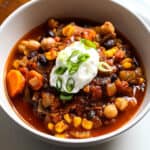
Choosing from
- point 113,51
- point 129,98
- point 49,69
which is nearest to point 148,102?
point 129,98

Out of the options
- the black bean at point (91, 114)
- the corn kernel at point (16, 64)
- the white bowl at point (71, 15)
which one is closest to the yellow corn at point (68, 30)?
the white bowl at point (71, 15)

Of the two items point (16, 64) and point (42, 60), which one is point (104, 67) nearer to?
point (42, 60)

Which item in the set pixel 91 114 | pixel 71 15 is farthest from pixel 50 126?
pixel 71 15

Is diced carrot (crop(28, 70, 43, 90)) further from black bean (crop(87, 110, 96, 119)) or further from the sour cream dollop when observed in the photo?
black bean (crop(87, 110, 96, 119))

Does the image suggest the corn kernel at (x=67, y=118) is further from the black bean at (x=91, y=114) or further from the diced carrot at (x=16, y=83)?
the diced carrot at (x=16, y=83)

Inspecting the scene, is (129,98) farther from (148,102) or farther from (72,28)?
(72,28)

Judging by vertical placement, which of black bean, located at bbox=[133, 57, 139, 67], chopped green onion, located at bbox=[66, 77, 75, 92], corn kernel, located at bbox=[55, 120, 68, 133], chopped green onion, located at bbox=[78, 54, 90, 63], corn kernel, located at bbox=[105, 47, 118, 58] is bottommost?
corn kernel, located at bbox=[55, 120, 68, 133]

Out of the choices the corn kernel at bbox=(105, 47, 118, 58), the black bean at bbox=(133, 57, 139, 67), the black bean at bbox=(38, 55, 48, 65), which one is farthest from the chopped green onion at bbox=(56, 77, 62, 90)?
the black bean at bbox=(133, 57, 139, 67)
